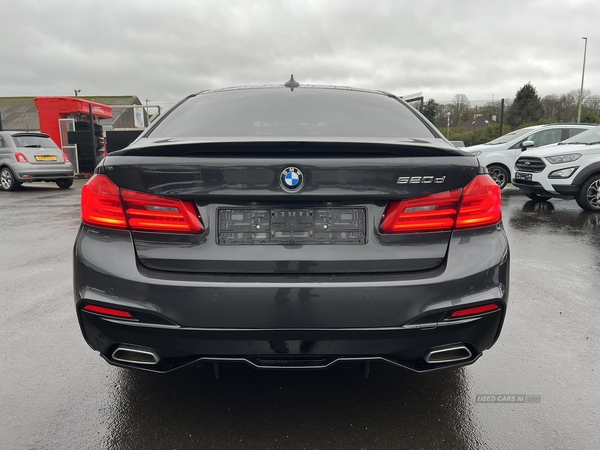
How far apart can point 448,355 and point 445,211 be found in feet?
2.03

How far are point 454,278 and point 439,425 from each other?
798mm

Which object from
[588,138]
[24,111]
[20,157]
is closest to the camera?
[588,138]

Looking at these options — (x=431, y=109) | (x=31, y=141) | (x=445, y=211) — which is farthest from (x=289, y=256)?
(x=431, y=109)

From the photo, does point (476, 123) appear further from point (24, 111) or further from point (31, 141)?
point (24, 111)

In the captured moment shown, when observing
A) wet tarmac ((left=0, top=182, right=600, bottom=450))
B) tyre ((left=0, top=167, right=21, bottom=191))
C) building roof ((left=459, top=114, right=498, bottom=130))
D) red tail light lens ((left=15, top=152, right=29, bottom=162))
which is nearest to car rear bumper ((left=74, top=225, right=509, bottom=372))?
wet tarmac ((left=0, top=182, right=600, bottom=450))

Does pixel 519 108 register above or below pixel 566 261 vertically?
above

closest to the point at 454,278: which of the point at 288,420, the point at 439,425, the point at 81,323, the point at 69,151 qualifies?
the point at 439,425

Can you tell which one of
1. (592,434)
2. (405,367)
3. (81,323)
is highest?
(81,323)

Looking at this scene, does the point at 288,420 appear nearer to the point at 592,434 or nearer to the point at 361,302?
the point at 361,302

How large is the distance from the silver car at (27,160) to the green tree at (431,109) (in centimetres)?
1482

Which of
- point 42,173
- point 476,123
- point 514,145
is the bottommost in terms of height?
point 42,173

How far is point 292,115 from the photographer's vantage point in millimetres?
2758

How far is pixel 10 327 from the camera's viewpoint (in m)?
3.39

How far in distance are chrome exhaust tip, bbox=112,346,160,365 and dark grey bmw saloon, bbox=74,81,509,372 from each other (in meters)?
0.01
